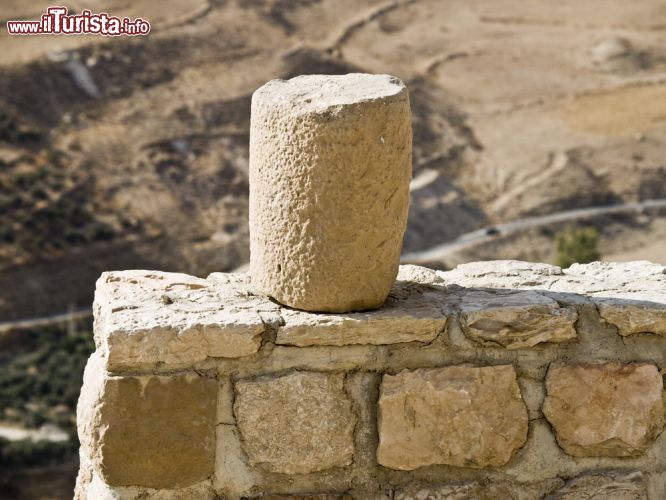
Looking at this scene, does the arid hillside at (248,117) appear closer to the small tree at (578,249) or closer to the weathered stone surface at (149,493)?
the small tree at (578,249)

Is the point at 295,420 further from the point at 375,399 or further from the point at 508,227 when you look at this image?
the point at 508,227

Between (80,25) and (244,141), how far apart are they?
6096 millimetres

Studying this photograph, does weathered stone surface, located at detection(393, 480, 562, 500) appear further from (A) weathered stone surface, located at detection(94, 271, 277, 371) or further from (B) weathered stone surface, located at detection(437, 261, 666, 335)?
(A) weathered stone surface, located at detection(94, 271, 277, 371)

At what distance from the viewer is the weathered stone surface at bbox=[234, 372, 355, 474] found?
341cm

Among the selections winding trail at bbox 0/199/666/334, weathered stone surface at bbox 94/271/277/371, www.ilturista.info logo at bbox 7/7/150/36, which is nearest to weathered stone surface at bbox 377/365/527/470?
weathered stone surface at bbox 94/271/277/371

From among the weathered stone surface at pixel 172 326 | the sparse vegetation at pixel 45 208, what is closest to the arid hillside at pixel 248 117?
the sparse vegetation at pixel 45 208

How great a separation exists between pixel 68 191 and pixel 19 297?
384 centimetres

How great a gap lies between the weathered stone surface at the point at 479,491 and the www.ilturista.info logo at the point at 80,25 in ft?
96.2

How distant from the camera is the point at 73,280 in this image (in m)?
26.0

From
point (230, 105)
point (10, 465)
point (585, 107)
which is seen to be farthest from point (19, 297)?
point (585, 107)

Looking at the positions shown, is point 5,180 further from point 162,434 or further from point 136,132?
point 162,434

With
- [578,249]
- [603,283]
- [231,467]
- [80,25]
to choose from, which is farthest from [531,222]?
[231,467]

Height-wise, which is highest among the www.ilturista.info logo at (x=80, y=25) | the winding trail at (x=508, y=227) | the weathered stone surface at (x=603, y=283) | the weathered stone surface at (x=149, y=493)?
the weathered stone surface at (x=603, y=283)

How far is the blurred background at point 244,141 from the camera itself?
25516 millimetres
